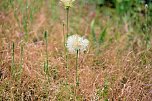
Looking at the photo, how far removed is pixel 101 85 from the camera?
2.58 m

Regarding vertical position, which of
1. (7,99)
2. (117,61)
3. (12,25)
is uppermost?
(12,25)

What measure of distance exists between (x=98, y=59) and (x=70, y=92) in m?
0.56

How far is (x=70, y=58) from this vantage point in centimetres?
293

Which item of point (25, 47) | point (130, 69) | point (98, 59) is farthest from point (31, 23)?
point (130, 69)

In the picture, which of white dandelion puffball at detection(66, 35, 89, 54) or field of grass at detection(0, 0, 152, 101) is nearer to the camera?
white dandelion puffball at detection(66, 35, 89, 54)

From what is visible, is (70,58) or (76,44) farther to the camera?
(70,58)

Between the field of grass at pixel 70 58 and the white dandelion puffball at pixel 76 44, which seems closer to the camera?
the white dandelion puffball at pixel 76 44

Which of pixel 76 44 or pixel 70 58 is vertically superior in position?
pixel 76 44

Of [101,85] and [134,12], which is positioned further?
[134,12]

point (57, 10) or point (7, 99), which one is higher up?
point (57, 10)

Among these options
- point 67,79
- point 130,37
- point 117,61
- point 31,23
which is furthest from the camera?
point 130,37

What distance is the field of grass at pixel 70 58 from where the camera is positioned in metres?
2.52

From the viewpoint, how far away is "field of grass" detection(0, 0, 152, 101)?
8.25ft

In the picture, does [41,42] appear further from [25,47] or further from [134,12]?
[134,12]
